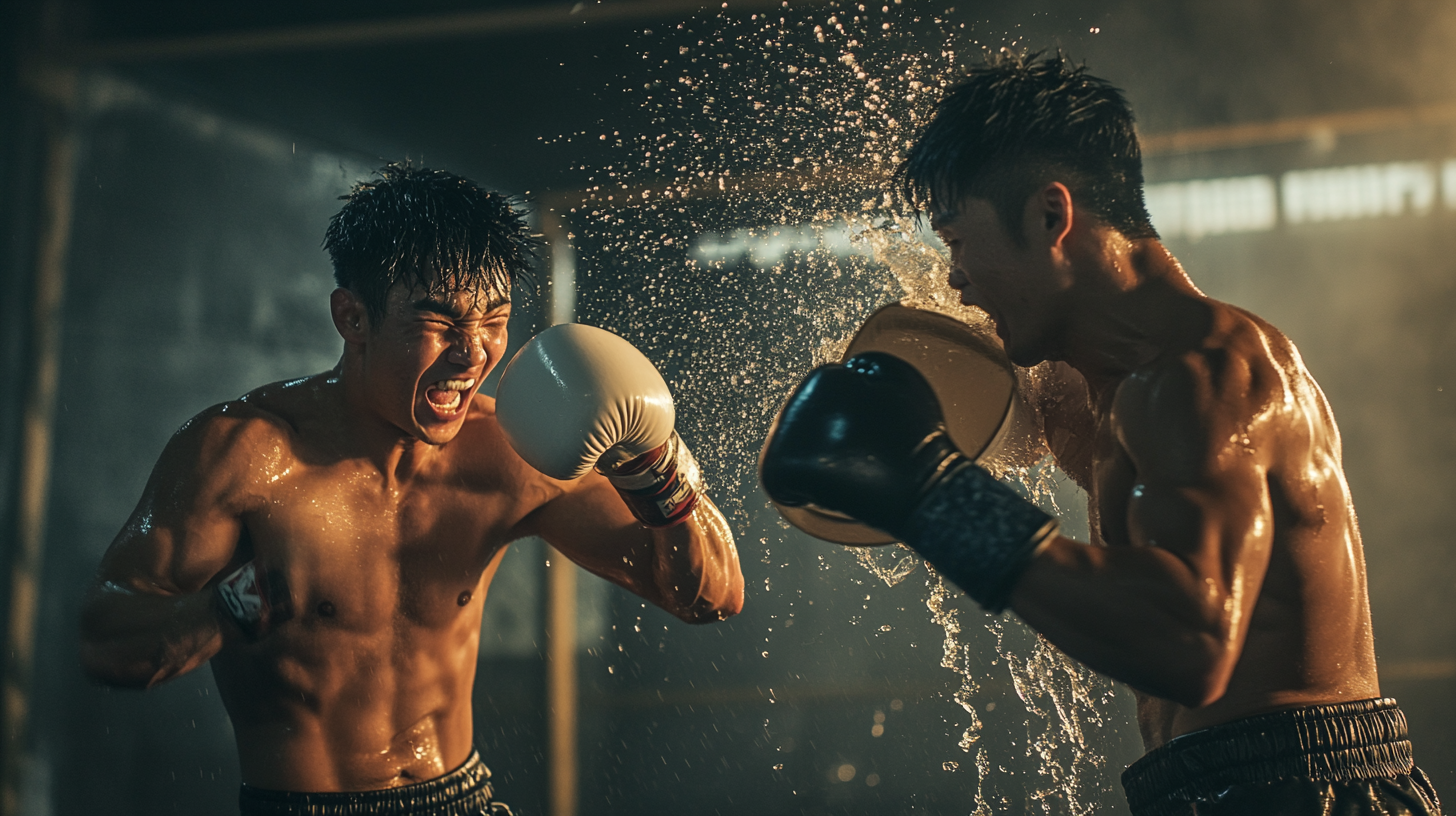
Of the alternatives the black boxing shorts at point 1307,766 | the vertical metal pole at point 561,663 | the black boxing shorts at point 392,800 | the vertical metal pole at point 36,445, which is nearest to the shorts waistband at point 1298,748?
the black boxing shorts at point 1307,766

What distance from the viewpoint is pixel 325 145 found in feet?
15.1

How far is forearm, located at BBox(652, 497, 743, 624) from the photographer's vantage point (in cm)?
184

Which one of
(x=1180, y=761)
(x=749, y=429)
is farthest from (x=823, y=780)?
(x=1180, y=761)

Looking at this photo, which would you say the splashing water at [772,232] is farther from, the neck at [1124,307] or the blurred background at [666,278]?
the neck at [1124,307]

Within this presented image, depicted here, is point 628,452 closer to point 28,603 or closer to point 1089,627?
point 1089,627

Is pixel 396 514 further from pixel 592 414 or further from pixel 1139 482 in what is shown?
pixel 1139 482

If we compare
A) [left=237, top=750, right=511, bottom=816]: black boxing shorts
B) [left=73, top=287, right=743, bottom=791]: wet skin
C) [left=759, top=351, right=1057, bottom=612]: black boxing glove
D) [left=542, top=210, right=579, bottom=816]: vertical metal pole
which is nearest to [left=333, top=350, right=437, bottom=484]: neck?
[left=73, top=287, right=743, bottom=791]: wet skin

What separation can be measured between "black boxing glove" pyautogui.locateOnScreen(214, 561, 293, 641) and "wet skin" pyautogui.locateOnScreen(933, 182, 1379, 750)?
0.98 metres

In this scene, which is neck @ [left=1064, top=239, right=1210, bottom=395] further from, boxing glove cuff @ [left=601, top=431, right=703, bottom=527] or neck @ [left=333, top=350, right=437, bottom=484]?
neck @ [left=333, top=350, right=437, bottom=484]

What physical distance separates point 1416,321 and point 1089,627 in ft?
12.2

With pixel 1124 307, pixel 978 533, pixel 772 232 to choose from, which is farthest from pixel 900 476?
pixel 772 232

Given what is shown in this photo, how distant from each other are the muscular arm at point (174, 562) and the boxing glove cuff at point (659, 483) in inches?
24.9

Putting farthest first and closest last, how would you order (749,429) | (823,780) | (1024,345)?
(823,780) → (749,429) → (1024,345)

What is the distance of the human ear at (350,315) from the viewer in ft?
6.17
